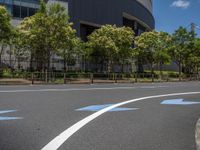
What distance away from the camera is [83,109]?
1098 cm

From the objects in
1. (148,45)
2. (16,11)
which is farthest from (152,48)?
(16,11)

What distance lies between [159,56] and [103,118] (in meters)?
43.5

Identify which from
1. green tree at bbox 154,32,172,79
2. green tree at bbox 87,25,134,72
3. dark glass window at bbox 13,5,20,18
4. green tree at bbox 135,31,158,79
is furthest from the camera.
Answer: green tree at bbox 154,32,172,79

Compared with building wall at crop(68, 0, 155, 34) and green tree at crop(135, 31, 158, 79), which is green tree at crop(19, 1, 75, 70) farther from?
building wall at crop(68, 0, 155, 34)

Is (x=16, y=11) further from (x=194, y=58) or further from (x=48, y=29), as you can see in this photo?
(x=194, y=58)

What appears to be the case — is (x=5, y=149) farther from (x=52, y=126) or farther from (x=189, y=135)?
(x=189, y=135)

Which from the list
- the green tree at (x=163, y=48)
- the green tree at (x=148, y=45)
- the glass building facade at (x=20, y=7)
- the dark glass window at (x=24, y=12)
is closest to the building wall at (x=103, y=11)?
the glass building facade at (x=20, y=7)

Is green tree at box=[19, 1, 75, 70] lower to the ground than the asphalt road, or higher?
higher

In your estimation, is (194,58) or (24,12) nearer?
(24,12)

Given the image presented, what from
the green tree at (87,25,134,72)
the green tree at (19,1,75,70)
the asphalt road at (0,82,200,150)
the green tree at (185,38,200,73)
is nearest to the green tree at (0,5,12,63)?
the green tree at (19,1,75,70)

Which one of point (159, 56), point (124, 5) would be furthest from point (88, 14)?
point (159, 56)

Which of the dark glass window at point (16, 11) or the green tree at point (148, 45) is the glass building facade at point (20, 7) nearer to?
the dark glass window at point (16, 11)

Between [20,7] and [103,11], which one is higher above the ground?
[103,11]

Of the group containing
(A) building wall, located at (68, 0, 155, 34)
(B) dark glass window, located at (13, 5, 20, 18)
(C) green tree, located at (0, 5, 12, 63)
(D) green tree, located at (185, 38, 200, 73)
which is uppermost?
(A) building wall, located at (68, 0, 155, 34)
